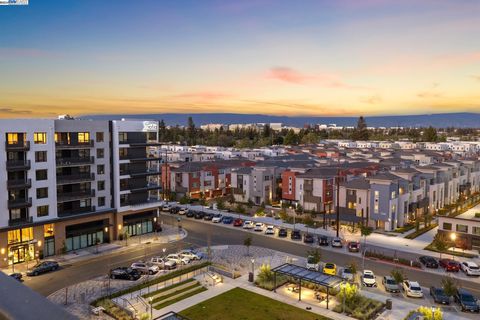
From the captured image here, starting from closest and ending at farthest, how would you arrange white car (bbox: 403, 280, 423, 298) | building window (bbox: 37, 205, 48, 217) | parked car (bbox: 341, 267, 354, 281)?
white car (bbox: 403, 280, 423, 298) → parked car (bbox: 341, 267, 354, 281) → building window (bbox: 37, 205, 48, 217)

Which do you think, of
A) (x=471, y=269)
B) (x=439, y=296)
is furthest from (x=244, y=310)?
(x=471, y=269)

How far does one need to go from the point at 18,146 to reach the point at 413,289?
4663 cm

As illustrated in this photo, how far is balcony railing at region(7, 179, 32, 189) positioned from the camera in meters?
46.0

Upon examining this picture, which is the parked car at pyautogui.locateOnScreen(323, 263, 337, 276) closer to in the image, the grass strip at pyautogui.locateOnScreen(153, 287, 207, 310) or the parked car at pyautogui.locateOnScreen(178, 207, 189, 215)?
the grass strip at pyautogui.locateOnScreen(153, 287, 207, 310)

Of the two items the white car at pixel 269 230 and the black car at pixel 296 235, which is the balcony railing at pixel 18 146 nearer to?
the white car at pixel 269 230

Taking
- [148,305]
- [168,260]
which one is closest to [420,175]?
[168,260]

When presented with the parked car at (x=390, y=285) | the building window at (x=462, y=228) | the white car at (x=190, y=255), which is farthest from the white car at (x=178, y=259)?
the building window at (x=462, y=228)

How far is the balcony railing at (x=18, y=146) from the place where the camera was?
151 feet

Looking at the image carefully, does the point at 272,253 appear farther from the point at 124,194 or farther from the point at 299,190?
the point at 299,190

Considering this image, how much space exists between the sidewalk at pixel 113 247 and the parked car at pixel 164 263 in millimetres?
8472

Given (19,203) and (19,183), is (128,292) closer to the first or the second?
(19,203)

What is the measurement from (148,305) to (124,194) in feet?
86.5

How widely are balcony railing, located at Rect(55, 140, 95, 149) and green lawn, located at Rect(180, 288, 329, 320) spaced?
29487mm

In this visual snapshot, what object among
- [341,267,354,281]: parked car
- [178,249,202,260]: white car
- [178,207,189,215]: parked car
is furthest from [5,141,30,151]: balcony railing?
[341,267,354,281]: parked car
